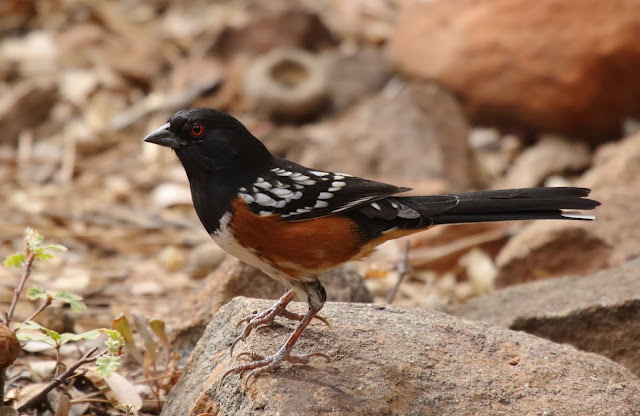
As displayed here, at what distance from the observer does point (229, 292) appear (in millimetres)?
3549

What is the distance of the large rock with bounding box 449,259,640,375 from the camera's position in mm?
3336

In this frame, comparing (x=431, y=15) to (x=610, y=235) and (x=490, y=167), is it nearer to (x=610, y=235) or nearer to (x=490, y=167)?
(x=490, y=167)

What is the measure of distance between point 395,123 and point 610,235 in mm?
2425

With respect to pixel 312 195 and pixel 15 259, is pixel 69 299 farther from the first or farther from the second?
pixel 312 195

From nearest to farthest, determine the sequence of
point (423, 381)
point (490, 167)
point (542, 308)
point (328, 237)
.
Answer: point (423, 381), point (328, 237), point (542, 308), point (490, 167)

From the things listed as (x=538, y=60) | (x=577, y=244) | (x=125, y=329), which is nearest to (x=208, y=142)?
(x=125, y=329)

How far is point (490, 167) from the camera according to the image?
662cm

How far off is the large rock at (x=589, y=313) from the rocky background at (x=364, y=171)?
0.01 metres

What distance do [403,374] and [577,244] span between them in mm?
2223

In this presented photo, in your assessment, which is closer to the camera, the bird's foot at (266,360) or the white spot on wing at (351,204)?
the bird's foot at (266,360)

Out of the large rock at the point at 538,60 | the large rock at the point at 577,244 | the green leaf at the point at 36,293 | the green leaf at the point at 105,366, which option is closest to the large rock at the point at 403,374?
the green leaf at the point at 105,366

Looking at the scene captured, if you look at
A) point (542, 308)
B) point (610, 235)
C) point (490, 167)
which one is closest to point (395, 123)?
point (490, 167)

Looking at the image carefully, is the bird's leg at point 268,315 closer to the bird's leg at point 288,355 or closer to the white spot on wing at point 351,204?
the bird's leg at point 288,355

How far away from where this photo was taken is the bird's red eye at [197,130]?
114 inches
